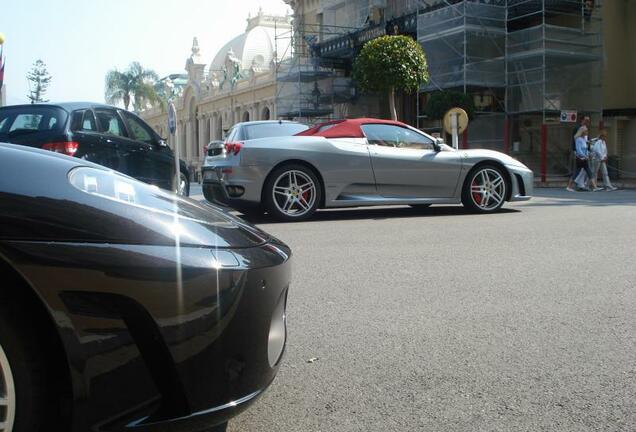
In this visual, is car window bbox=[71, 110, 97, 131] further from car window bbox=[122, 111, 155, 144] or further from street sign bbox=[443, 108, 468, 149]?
street sign bbox=[443, 108, 468, 149]

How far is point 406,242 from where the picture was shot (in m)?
7.30

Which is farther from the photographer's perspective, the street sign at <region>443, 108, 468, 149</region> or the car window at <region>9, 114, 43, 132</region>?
the street sign at <region>443, 108, 468, 149</region>

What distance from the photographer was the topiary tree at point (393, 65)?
26188mm

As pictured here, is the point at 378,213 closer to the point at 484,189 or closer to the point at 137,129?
the point at 484,189

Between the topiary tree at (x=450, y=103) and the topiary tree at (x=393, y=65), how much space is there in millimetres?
1097

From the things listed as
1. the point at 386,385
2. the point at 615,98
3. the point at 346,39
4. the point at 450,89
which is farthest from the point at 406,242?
the point at 346,39

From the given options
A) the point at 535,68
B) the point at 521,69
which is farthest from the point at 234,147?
the point at 521,69

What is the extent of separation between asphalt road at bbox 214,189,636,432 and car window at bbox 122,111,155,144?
4.21 meters

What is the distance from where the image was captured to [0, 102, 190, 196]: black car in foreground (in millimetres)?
9102

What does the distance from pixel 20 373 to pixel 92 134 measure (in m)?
8.02

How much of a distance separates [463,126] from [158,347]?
59.1 ft

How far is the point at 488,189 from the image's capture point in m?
10.2

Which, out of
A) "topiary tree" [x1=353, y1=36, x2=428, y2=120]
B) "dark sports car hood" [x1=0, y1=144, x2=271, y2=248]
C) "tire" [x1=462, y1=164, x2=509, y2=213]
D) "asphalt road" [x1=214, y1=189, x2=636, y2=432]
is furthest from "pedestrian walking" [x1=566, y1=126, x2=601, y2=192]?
"dark sports car hood" [x1=0, y1=144, x2=271, y2=248]

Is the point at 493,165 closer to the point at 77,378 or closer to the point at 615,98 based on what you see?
the point at 77,378
